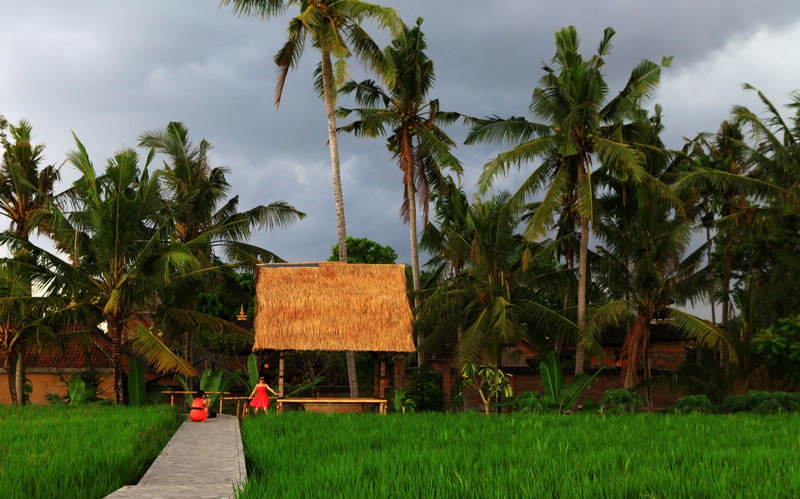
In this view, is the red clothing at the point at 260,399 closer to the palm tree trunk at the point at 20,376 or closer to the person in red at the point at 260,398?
the person in red at the point at 260,398

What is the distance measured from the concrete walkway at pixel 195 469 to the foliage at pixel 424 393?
937 cm

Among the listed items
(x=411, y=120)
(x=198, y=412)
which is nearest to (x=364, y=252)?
(x=411, y=120)

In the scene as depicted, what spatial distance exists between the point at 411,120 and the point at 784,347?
13.6 m

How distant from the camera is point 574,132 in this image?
20.9 m

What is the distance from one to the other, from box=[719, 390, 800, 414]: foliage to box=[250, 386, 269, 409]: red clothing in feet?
33.8

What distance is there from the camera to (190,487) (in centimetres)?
620

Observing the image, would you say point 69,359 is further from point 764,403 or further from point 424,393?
point 764,403

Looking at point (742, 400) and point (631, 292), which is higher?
point (631, 292)

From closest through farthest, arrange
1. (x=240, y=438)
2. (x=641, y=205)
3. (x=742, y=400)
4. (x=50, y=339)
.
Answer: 1. (x=240, y=438)
2. (x=742, y=400)
3. (x=50, y=339)
4. (x=641, y=205)

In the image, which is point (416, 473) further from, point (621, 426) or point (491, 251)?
point (491, 251)

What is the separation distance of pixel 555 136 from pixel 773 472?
15135 mm

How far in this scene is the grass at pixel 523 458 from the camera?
5660 millimetres

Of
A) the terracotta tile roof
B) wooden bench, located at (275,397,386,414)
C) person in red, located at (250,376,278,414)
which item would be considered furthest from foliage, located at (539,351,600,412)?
the terracotta tile roof

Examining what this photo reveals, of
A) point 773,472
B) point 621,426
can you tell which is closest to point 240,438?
point 621,426
